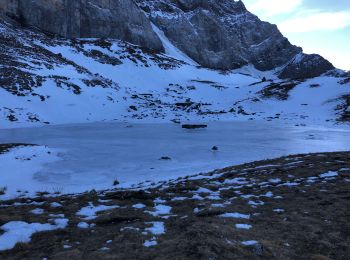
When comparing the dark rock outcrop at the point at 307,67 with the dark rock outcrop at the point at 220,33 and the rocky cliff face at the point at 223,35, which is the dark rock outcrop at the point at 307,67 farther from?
the dark rock outcrop at the point at 220,33

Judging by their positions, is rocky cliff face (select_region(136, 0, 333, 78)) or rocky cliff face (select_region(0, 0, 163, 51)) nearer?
rocky cliff face (select_region(0, 0, 163, 51))

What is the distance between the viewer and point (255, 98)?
62531 mm

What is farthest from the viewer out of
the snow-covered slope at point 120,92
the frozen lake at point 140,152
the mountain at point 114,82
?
the mountain at point 114,82

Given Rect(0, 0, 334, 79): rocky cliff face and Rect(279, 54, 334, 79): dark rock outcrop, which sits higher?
Rect(0, 0, 334, 79): rocky cliff face

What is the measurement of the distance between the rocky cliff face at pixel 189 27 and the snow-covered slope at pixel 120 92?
20059mm

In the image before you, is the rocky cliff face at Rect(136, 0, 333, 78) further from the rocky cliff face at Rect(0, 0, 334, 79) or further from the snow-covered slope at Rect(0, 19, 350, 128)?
the snow-covered slope at Rect(0, 19, 350, 128)

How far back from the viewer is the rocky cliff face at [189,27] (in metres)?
99.7

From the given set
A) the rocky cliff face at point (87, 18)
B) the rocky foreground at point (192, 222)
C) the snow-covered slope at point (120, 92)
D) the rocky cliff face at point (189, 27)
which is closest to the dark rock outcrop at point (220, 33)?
the rocky cliff face at point (189, 27)

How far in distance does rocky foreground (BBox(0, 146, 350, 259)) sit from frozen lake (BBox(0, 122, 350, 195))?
3277 mm

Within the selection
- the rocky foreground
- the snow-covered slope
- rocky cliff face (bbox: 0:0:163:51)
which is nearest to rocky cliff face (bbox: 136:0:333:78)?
rocky cliff face (bbox: 0:0:163:51)

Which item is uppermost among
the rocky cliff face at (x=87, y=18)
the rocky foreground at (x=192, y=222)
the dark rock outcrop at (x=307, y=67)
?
the rocky cliff face at (x=87, y=18)

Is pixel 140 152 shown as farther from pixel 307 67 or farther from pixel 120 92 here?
pixel 307 67

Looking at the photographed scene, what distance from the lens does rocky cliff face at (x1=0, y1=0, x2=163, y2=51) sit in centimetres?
9294

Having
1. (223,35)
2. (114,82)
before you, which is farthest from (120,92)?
(223,35)
